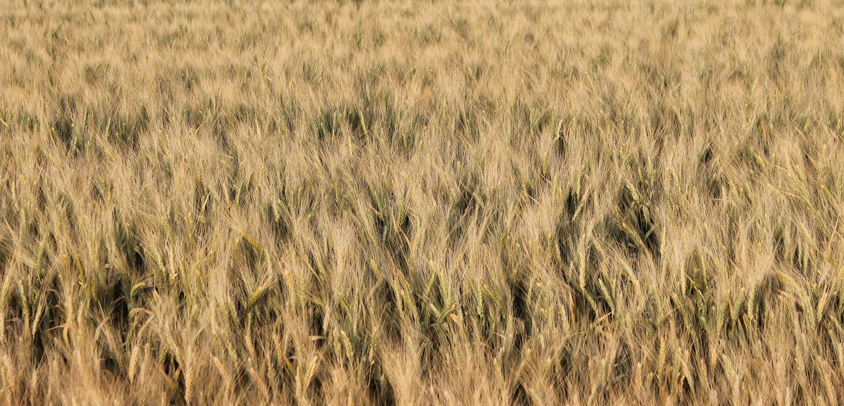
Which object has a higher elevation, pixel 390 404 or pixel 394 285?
pixel 394 285

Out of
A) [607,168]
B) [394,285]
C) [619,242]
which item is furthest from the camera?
[607,168]

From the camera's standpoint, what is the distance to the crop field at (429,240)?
0.81 metres

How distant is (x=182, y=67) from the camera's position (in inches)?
112

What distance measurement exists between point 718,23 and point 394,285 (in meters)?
3.84

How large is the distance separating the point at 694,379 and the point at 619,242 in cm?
43

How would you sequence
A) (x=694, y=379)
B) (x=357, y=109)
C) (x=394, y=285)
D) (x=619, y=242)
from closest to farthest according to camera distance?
1. (x=694, y=379)
2. (x=394, y=285)
3. (x=619, y=242)
4. (x=357, y=109)

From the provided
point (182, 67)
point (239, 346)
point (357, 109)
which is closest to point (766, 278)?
point (239, 346)

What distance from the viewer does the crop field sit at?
0.81m

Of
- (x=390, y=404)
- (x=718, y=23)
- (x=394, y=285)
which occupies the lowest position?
(x=390, y=404)

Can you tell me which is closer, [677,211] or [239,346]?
[239,346]

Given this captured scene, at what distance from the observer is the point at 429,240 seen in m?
1.12

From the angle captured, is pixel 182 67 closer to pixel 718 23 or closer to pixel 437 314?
pixel 437 314

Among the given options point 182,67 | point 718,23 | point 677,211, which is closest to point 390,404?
point 677,211

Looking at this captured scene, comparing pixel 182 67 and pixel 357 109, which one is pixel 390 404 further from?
pixel 182 67
